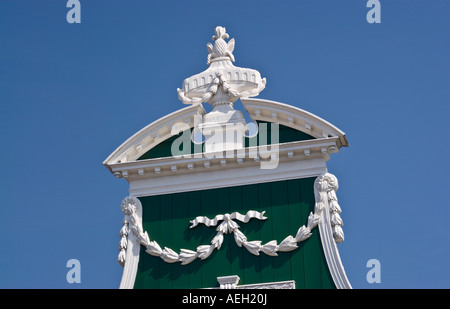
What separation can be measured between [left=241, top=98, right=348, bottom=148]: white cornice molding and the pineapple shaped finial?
1.38 meters

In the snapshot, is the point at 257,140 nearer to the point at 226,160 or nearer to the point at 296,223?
the point at 226,160

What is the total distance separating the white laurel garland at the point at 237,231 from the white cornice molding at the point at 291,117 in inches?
31.7

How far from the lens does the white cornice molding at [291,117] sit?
24766 mm

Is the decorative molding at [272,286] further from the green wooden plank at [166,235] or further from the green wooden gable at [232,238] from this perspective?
the green wooden plank at [166,235]

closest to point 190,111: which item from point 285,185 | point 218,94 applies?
point 218,94

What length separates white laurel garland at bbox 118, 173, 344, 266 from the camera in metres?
24.3

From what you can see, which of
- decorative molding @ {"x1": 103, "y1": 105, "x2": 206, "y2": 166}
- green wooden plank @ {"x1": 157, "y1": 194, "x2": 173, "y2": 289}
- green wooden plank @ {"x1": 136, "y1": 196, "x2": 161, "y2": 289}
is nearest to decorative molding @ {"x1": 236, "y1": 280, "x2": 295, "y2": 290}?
green wooden plank @ {"x1": 157, "y1": 194, "x2": 173, "y2": 289}

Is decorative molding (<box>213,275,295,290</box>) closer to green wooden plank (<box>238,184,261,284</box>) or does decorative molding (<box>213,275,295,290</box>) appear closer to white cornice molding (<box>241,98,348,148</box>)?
green wooden plank (<box>238,184,261,284</box>)

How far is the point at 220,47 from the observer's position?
26312 mm

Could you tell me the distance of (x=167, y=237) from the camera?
82.6 feet

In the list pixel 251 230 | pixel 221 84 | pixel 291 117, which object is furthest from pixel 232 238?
pixel 221 84

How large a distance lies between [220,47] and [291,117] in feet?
7.76
